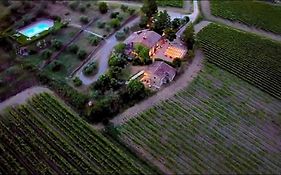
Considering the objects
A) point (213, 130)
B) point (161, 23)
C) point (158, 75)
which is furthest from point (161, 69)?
point (213, 130)

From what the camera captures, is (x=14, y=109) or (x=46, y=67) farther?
(x=46, y=67)

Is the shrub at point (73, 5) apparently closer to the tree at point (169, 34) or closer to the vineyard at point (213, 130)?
the tree at point (169, 34)

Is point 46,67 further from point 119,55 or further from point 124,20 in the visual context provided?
point 124,20

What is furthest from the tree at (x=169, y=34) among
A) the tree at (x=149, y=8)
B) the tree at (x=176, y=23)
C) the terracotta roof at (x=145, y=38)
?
the tree at (x=149, y=8)

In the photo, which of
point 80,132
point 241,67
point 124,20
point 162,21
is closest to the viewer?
point 80,132

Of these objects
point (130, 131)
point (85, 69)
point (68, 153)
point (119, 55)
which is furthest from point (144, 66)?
point (68, 153)
